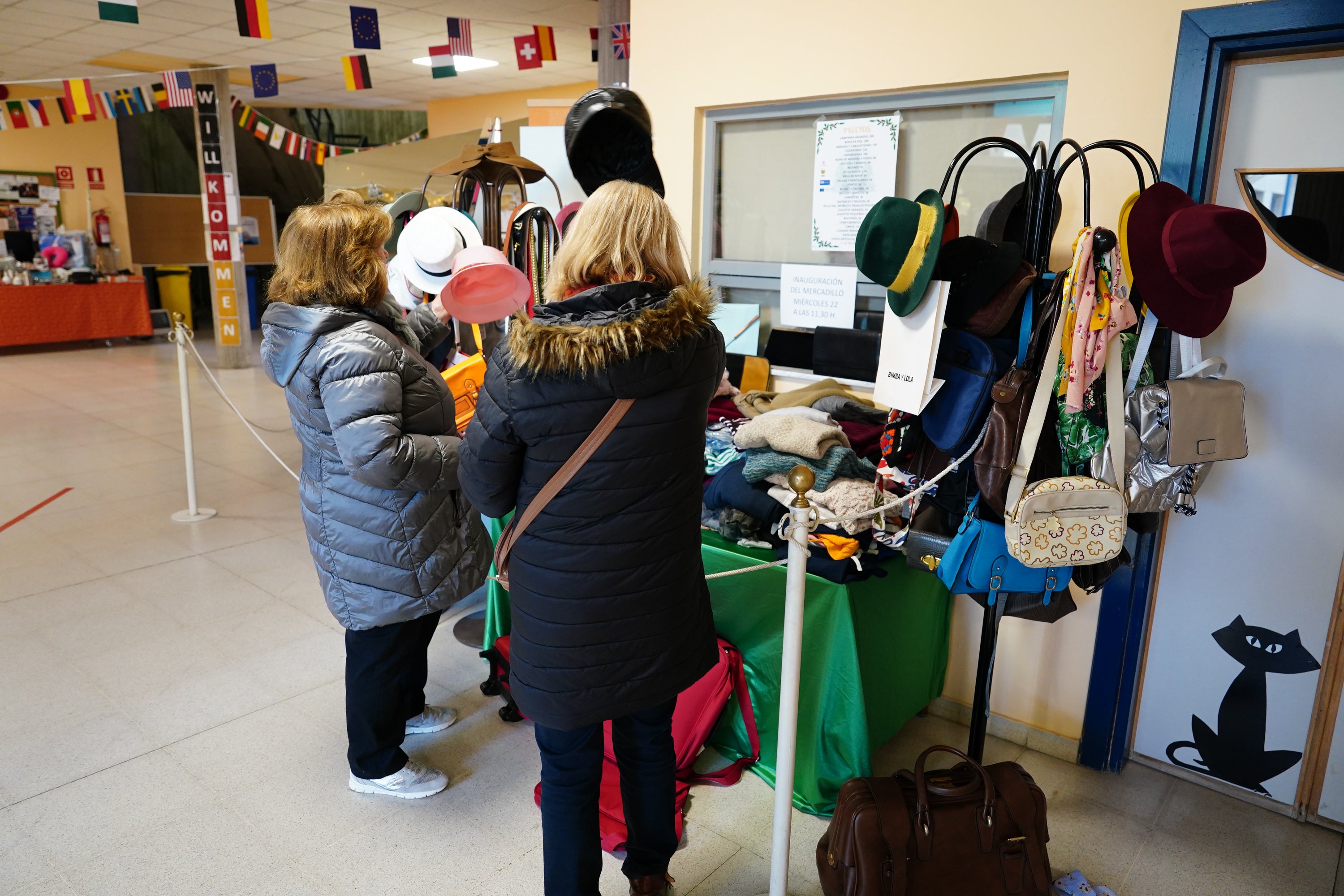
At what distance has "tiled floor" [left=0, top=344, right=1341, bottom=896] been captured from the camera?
1.97 m

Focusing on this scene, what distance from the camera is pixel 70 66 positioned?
8680 millimetres

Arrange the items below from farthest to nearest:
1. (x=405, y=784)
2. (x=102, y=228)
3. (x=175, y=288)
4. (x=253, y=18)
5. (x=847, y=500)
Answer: (x=175, y=288)
(x=102, y=228)
(x=253, y=18)
(x=405, y=784)
(x=847, y=500)

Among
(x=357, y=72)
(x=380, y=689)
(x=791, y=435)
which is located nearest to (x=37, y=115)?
(x=357, y=72)

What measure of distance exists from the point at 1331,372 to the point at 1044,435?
2.73 feet

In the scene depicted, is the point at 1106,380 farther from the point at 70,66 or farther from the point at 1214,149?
the point at 70,66

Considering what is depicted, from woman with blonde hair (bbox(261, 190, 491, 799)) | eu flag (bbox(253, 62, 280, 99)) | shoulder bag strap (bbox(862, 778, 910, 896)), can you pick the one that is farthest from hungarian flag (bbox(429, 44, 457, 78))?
shoulder bag strap (bbox(862, 778, 910, 896))

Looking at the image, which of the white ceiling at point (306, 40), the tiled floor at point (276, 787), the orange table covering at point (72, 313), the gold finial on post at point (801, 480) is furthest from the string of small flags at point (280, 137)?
the gold finial on post at point (801, 480)

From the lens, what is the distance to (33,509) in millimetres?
4414

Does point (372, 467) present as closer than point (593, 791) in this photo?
No

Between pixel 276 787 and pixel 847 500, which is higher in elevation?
pixel 847 500

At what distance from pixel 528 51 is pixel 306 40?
Answer: 114 inches

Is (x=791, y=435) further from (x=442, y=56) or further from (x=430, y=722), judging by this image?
(x=442, y=56)

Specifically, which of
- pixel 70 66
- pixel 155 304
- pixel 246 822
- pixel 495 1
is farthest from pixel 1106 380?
pixel 155 304

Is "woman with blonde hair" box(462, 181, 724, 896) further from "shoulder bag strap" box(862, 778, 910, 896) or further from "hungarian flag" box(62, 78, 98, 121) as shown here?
"hungarian flag" box(62, 78, 98, 121)
